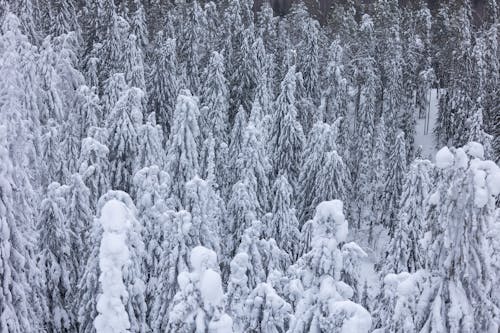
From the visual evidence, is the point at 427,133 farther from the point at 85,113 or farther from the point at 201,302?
the point at 201,302

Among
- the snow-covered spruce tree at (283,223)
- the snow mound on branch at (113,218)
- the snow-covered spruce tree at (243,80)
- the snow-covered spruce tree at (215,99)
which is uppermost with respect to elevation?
the snow-covered spruce tree at (243,80)

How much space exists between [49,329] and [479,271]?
16180mm

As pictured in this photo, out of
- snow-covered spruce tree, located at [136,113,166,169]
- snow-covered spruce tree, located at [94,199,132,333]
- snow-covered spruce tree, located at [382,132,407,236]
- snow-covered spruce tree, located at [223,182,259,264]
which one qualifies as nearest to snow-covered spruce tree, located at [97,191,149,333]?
snow-covered spruce tree, located at [94,199,132,333]

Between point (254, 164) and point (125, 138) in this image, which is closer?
point (125, 138)

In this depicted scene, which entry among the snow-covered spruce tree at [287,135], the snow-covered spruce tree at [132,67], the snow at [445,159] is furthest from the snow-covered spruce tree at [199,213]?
the snow-covered spruce tree at [132,67]

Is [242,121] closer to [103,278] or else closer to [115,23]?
[115,23]

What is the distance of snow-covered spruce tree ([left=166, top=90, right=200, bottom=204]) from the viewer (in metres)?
24.3

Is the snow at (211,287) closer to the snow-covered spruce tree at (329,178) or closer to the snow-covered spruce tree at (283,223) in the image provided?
the snow-covered spruce tree at (283,223)

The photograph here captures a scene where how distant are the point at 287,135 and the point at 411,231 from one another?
1504cm

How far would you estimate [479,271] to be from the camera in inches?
388

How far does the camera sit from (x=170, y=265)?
1716cm

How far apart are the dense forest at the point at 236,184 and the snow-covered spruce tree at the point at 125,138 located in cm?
7

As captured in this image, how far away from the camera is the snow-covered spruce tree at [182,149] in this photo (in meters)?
24.3

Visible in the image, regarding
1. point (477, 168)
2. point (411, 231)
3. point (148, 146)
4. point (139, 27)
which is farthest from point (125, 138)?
point (139, 27)
